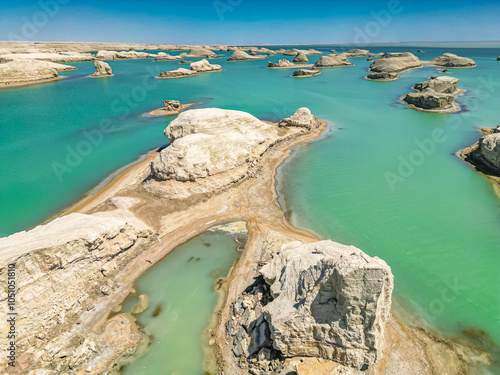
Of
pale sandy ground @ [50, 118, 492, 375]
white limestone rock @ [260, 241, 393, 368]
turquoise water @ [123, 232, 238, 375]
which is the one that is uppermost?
white limestone rock @ [260, 241, 393, 368]

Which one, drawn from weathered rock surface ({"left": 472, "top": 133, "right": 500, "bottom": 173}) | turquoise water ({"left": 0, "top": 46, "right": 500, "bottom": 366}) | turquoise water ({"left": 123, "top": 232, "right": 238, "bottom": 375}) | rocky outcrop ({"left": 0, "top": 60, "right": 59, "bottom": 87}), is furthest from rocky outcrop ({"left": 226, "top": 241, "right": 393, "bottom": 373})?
rocky outcrop ({"left": 0, "top": 60, "right": 59, "bottom": 87})

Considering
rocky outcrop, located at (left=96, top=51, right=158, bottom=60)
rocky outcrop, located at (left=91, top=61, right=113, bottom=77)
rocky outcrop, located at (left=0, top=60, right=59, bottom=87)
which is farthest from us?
rocky outcrop, located at (left=96, top=51, right=158, bottom=60)

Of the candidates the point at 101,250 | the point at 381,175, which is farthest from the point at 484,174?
the point at 101,250

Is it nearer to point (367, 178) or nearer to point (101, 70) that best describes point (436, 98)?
point (367, 178)

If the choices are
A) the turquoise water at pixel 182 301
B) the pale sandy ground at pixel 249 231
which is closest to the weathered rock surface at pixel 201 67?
the pale sandy ground at pixel 249 231

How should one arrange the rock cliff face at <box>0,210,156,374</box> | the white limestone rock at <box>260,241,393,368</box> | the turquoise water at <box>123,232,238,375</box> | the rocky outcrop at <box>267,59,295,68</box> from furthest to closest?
the rocky outcrop at <box>267,59,295,68</box> < the turquoise water at <box>123,232,238,375</box> < the rock cliff face at <box>0,210,156,374</box> < the white limestone rock at <box>260,241,393,368</box>

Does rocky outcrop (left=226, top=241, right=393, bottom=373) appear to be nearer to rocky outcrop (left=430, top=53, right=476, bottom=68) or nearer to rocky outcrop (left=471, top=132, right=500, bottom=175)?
rocky outcrop (left=471, top=132, right=500, bottom=175)
